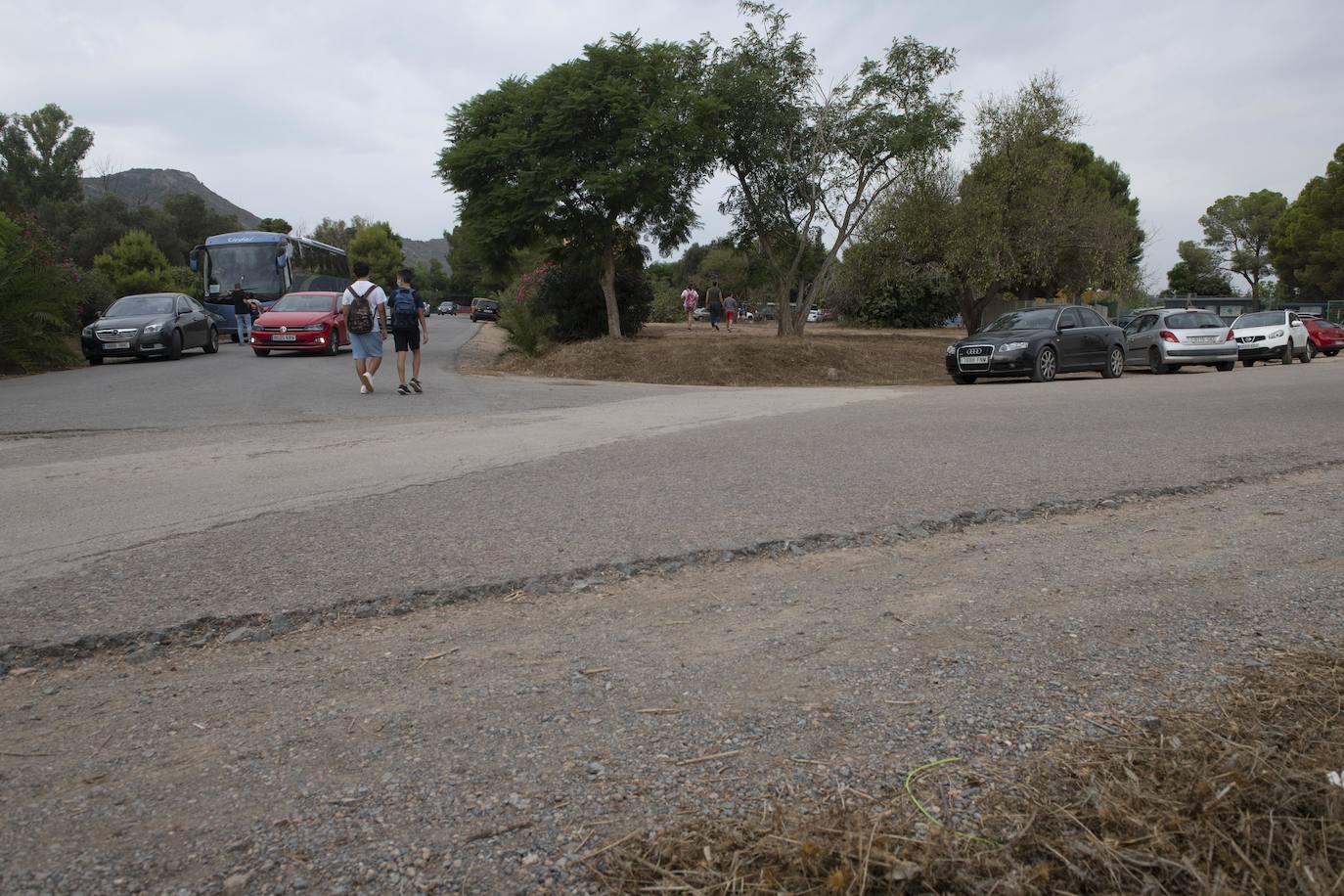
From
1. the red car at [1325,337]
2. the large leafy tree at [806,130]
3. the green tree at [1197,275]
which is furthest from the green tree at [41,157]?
the green tree at [1197,275]

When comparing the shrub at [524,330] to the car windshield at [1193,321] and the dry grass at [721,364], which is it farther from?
the car windshield at [1193,321]

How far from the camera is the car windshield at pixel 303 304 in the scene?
2406 centimetres

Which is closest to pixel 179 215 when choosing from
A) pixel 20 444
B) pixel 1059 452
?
pixel 20 444

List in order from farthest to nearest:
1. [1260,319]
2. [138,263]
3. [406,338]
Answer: [138,263]
[1260,319]
[406,338]

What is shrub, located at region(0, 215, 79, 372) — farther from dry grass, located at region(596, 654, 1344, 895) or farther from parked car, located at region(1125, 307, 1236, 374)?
parked car, located at region(1125, 307, 1236, 374)

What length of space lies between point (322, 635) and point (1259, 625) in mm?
3601

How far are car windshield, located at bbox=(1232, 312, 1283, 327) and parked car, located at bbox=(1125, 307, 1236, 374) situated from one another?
119 inches

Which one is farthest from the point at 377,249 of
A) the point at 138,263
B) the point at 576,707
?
the point at 576,707

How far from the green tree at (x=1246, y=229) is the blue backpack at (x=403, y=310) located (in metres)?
96.2

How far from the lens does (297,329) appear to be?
23.0m

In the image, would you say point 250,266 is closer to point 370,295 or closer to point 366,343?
point 366,343

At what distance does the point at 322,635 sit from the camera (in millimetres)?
3699

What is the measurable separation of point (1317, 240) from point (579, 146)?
2497 inches

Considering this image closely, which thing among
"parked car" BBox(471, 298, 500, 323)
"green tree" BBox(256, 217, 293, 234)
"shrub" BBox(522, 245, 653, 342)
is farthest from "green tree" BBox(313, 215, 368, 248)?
"shrub" BBox(522, 245, 653, 342)
